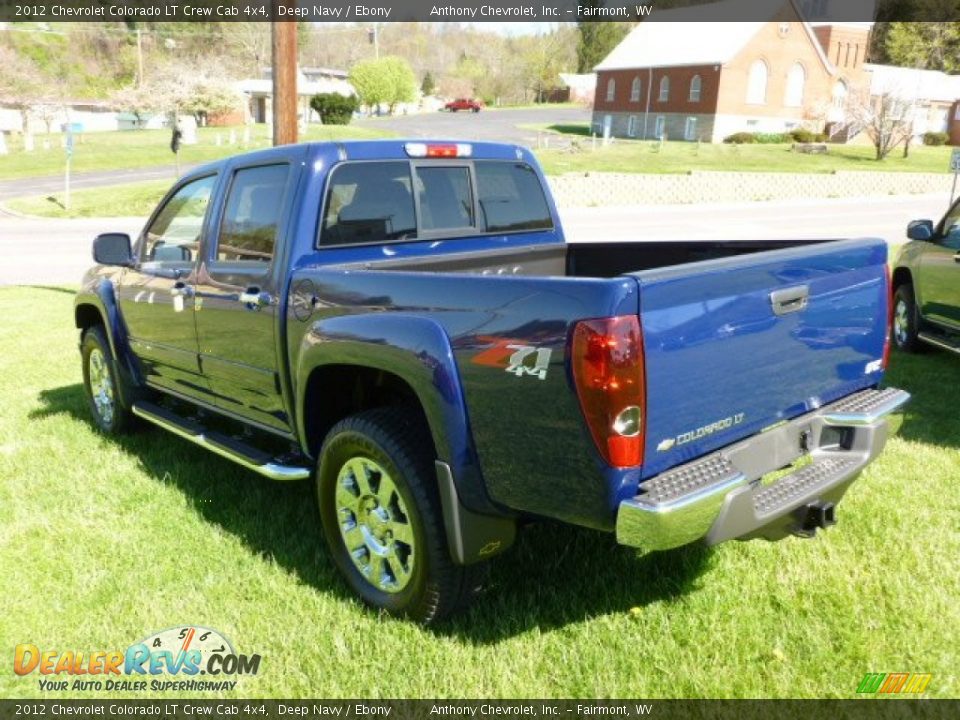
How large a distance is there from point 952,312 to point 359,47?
124195 millimetres

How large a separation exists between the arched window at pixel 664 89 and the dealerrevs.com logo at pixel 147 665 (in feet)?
184

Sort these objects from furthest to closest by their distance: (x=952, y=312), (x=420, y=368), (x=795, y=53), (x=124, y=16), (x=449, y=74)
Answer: (x=449, y=74) < (x=124, y=16) < (x=795, y=53) < (x=952, y=312) < (x=420, y=368)

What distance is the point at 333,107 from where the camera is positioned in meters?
58.1

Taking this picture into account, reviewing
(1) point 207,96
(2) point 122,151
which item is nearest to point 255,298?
(2) point 122,151

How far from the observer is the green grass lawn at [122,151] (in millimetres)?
40406

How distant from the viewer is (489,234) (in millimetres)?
4797

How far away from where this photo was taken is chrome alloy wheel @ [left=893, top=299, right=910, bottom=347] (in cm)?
821

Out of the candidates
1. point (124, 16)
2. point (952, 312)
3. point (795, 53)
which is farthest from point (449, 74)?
point (952, 312)

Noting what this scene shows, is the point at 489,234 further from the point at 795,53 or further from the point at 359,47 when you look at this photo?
the point at 359,47

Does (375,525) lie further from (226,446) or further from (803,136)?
(803,136)

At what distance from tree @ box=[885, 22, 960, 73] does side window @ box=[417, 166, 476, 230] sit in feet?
273

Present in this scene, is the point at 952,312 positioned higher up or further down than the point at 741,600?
higher up

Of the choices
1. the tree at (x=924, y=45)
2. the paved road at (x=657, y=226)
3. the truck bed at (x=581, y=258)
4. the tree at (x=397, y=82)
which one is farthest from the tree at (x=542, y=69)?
the truck bed at (x=581, y=258)

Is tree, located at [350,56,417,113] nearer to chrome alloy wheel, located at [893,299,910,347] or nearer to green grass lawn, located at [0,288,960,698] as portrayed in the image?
chrome alloy wheel, located at [893,299,910,347]
